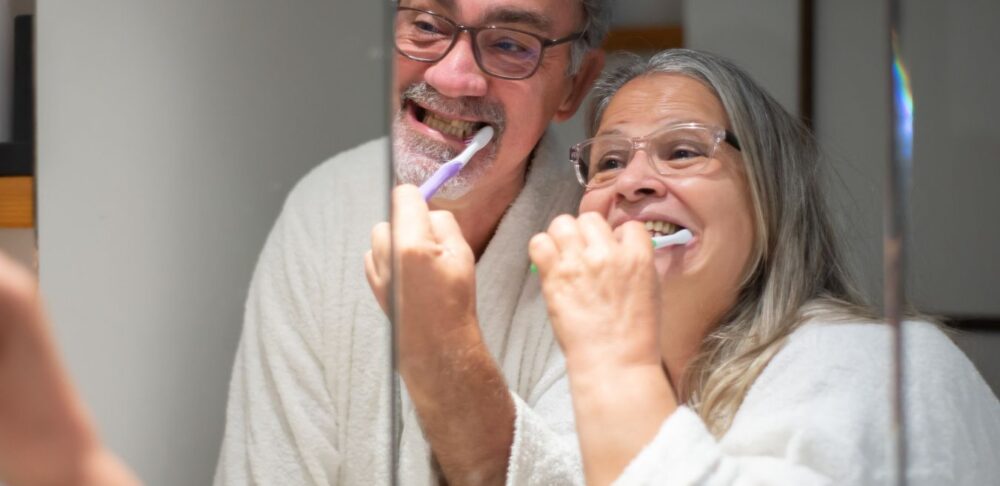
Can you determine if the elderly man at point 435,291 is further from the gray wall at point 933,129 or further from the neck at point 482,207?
the gray wall at point 933,129

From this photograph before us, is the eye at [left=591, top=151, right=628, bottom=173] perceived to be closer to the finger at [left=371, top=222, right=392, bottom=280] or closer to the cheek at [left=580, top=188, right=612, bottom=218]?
the cheek at [left=580, top=188, right=612, bottom=218]

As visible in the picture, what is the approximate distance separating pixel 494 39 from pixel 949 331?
1.09ft

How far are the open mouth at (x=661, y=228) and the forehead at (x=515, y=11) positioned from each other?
0.14 m

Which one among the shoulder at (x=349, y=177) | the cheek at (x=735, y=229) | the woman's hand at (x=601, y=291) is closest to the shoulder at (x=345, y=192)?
the shoulder at (x=349, y=177)

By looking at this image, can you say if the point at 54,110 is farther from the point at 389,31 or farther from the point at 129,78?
the point at 389,31

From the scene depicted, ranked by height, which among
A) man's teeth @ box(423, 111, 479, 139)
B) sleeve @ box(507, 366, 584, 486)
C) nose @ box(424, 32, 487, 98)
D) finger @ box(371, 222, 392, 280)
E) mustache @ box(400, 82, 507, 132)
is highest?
nose @ box(424, 32, 487, 98)

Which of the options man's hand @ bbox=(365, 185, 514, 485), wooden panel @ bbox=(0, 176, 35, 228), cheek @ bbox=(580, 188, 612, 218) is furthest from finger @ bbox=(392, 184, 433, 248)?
wooden panel @ bbox=(0, 176, 35, 228)

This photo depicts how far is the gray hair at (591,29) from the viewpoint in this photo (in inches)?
28.0

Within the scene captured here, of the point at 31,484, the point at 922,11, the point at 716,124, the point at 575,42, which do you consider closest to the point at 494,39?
the point at 575,42

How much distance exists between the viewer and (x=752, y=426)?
2.07 feet

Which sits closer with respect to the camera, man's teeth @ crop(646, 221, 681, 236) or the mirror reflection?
the mirror reflection

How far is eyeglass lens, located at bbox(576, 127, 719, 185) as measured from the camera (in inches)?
27.3

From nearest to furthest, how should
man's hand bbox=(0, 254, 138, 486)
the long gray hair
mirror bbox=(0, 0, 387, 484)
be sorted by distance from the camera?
man's hand bbox=(0, 254, 138, 486) → mirror bbox=(0, 0, 387, 484) → the long gray hair

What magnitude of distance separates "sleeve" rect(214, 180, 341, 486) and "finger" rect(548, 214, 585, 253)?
14 centimetres
